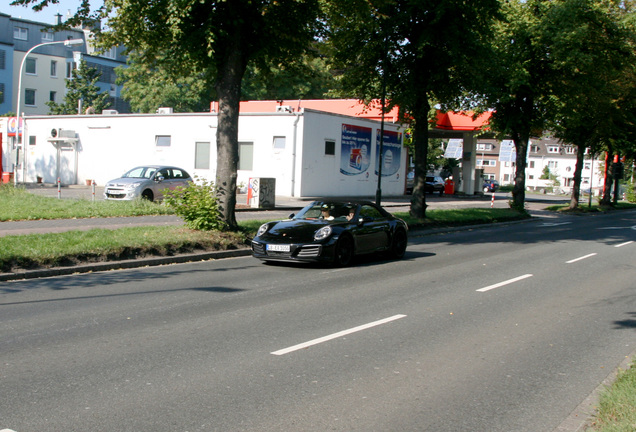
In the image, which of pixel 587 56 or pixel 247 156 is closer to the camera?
pixel 587 56

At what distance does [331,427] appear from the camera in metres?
4.55

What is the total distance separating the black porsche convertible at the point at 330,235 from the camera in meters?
12.4

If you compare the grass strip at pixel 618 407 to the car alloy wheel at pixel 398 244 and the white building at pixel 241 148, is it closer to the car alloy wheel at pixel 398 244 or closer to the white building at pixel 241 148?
the car alloy wheel at pixel 398 244

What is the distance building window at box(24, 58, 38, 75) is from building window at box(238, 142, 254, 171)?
43627 mm

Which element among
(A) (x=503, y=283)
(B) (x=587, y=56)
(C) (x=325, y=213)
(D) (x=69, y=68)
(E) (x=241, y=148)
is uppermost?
(D) (x=69, y=68)

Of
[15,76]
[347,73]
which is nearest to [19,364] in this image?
[347,73]

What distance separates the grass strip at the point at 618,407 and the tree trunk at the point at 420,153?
18.0m

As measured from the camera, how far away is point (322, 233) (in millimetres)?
12570

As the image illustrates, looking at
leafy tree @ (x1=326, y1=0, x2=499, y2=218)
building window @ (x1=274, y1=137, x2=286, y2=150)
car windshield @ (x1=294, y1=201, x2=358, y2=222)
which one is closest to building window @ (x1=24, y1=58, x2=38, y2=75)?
building window @ (x1=274, y1=137, x2=286, y2=150)

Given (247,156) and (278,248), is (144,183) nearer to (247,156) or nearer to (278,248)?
(247,156)

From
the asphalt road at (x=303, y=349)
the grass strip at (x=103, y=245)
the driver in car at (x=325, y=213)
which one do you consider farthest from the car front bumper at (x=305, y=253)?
the grass strip at (x=103, y=245)

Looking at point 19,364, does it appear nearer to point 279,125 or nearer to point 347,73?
point 347,73

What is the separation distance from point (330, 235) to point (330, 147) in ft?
79.9

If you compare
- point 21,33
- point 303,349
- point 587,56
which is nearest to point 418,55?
point 587,56
